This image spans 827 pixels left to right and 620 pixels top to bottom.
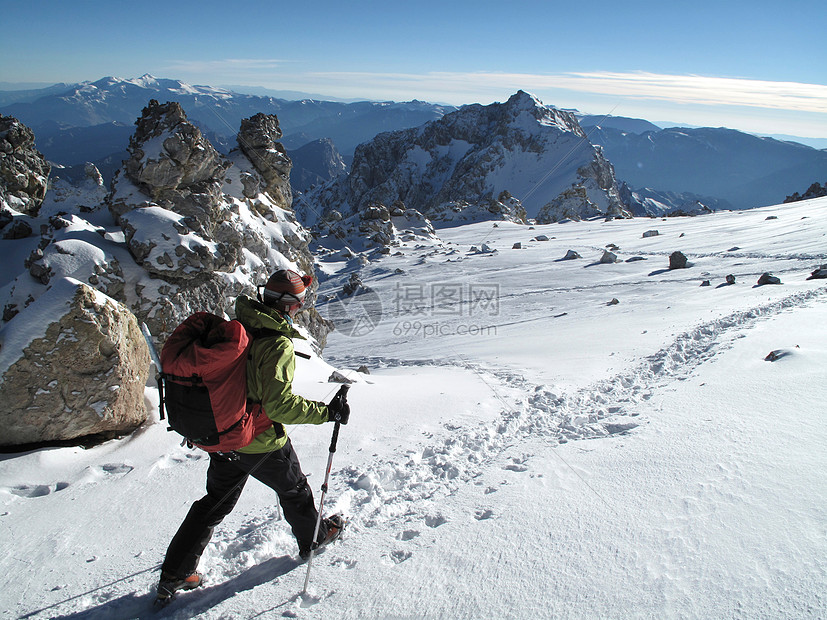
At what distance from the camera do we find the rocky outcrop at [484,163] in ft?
320

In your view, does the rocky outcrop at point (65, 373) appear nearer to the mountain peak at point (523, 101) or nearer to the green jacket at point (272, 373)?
the green jacket at point (272, 373)

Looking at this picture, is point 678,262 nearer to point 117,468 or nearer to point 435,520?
point 435,520

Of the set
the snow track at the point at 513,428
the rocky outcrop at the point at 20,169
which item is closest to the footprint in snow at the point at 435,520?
the snow track at the point at 513,428

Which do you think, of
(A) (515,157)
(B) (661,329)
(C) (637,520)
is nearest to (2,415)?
(C) (637,520)

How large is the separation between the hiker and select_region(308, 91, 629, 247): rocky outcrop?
297ft

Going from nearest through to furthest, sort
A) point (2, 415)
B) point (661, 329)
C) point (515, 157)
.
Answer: point (2, 415) → point (661, 329) → point (515, 157)

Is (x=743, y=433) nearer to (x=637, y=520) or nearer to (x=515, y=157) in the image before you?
(x=637, y=520)

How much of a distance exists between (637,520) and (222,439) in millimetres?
2639

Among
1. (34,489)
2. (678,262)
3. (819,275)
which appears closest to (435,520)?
(34,489)

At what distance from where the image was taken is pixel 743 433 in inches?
145

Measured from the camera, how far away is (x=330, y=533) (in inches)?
123

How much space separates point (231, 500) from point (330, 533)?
0.74m

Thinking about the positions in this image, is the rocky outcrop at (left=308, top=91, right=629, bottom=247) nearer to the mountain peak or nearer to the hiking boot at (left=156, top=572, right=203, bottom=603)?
the mountain peak

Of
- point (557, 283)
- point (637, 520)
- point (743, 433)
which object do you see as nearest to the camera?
point (637, 520)
